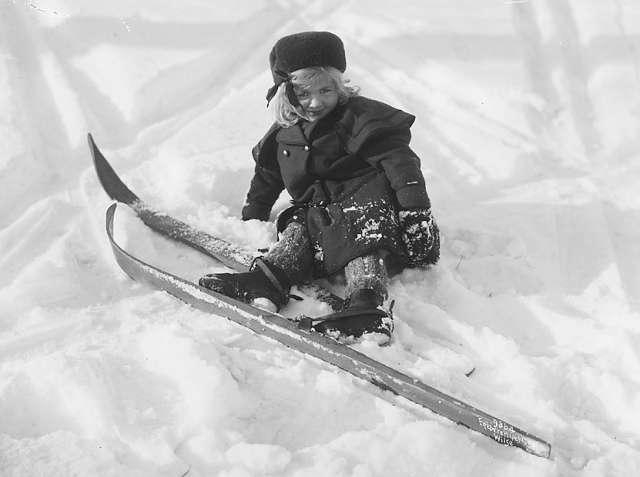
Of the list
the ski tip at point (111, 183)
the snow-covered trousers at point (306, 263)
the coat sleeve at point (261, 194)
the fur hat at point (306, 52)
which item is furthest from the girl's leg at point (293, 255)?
the ski tip at point (111, 183)

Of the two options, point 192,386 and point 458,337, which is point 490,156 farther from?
point 192,386

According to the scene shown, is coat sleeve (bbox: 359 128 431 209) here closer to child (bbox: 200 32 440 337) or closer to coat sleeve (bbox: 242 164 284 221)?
child (bbox: 200 32 440 337)

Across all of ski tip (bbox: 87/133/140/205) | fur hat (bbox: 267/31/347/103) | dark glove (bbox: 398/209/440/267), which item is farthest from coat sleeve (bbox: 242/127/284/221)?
dark glove (bbox: 398/209/440/267)

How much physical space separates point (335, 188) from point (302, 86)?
44cm

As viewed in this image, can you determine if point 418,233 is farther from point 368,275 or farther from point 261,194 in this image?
point 261,194

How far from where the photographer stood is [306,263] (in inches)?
107

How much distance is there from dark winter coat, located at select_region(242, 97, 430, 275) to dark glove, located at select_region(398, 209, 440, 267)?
3 cm

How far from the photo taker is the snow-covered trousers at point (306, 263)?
2.52m

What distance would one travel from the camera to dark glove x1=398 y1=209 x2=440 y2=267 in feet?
8.71

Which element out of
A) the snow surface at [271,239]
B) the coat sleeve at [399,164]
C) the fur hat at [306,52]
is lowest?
the snow surface at [271,239]

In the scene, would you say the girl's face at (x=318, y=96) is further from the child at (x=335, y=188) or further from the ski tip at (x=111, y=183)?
the ski tip at (x=111, y=183)

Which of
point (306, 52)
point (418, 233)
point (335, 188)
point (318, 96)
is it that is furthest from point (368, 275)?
point (306, 52)

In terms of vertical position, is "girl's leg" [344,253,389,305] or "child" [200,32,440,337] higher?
"child" [200,32,440,337]

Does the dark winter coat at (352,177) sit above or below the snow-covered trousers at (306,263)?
above
